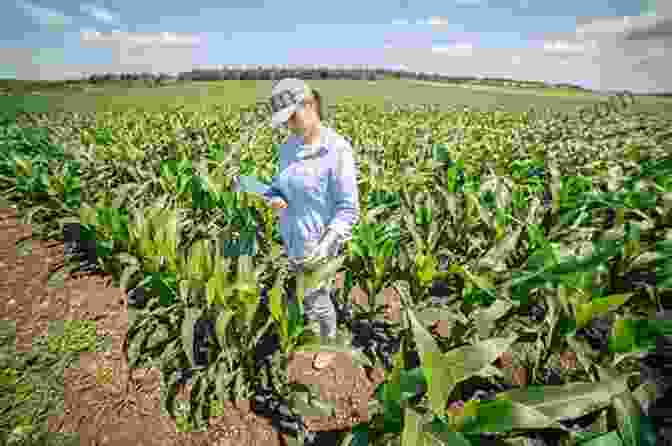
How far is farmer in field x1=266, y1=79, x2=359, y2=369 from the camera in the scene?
1.44 m

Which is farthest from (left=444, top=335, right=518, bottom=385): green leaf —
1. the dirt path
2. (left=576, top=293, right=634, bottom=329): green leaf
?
the dirt path

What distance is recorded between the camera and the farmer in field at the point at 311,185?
4.73 feet

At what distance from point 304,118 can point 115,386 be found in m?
1.85

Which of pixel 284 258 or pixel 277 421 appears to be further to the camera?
pixel 284 258

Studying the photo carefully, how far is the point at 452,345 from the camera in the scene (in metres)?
1.55

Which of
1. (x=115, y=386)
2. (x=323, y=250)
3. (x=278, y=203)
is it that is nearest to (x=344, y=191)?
(x=323, y=250)

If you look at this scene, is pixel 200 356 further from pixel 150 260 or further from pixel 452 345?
pixel 452 345

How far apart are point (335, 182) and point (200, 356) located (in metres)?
1.42

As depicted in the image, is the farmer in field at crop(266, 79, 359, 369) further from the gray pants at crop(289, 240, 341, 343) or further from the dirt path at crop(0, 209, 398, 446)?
the dirt path at crop(0, 209, 398, 446)

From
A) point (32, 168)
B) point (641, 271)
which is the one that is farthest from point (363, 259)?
point (32, 168)

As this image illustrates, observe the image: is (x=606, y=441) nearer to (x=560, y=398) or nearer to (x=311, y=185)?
(x=560, y=398)

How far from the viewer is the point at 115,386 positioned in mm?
1795

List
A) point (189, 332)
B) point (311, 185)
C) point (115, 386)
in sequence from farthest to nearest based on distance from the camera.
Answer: point (115, 386) → point (311, 185) → point (189, 332)

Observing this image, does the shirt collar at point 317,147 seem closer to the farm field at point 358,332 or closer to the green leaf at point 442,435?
the farm field at point 358,332
